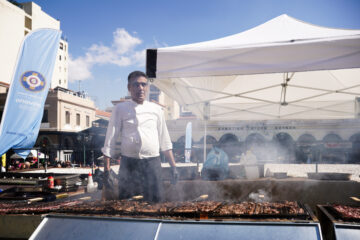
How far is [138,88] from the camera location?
9.21ft

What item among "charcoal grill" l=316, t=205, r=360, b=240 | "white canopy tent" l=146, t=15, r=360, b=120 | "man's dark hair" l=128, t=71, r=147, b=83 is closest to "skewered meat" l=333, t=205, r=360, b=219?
"charcoal grill" l=316, t=205, r=360, b=240

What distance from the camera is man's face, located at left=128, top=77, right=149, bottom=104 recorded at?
2.80m

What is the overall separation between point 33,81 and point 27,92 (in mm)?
308

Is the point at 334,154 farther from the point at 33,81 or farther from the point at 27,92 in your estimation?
the point at 27,92

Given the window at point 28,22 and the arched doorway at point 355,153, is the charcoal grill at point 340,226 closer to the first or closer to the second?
the arched doorway at point 355,153

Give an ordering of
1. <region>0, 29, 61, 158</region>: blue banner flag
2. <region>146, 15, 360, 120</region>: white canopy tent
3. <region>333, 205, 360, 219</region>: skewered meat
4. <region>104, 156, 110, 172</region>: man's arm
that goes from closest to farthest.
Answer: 1. <region>333, 205, 360, 219</region>: skewered meat
2. <region>146, 15, 360, 120</region>: white canopy tent
3. <region>104, 156, 110, 172</region>: man's arm
4. <region>0, 29, 61, 158</region>: blue banner flag

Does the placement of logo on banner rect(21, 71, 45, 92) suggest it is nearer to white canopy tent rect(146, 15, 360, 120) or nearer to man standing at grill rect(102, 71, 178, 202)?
white canopy tent rect(146, 15, 360, 120)

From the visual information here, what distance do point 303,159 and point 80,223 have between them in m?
23.1

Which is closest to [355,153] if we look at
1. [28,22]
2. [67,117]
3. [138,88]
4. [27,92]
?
[27,92]

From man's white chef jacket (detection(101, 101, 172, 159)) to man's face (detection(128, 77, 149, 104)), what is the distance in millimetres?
56

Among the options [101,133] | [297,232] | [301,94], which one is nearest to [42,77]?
[301,94]

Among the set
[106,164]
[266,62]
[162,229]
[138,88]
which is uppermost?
[266,62]

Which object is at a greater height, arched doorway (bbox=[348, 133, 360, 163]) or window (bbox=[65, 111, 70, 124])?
window (bbox=[65, 111, 70, 124])

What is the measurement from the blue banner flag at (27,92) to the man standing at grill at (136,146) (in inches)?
148
